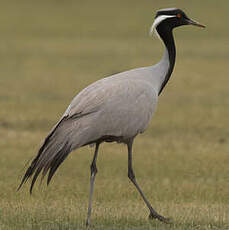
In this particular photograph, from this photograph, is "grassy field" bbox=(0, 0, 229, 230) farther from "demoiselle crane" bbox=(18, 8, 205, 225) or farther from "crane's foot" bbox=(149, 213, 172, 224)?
"demoiselle crane" bbox=(18, 8, 205, 225)

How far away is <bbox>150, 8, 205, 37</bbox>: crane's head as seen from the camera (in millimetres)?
9672

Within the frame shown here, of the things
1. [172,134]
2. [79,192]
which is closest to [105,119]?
[79,192]

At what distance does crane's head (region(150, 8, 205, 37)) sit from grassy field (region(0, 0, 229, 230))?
2.37m

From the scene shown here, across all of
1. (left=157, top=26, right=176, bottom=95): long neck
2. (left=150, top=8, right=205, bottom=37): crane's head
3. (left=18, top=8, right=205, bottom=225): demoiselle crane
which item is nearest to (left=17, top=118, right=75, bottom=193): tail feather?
(left=18, top=8, right=205, bottom=225): demoiselle crane

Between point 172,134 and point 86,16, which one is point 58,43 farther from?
point 172,134

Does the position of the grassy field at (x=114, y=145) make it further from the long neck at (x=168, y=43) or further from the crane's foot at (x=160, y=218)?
the long neck at (x=168, y=43)

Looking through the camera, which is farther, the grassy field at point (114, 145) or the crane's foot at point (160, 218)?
the grassy field at point (114, 145)

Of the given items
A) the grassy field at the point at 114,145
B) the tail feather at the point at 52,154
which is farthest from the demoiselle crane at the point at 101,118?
the grassy field at the point at 114,145

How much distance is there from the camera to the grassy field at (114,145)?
32.3 ft

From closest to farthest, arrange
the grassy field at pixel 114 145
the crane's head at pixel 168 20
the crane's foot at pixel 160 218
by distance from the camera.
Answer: the crane's foot at pixel 160 218 → the crane's head at pixel 168 20 → the grassy field at pixel 114 145

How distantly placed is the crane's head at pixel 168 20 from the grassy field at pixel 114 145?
2373 mm

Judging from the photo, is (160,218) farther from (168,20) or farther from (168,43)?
(168,20)

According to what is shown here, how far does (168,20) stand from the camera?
975 centimetres

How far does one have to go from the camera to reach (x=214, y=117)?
2144cm
